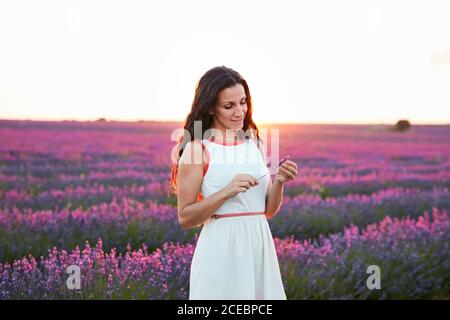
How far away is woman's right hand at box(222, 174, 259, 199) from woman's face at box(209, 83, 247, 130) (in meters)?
0.26

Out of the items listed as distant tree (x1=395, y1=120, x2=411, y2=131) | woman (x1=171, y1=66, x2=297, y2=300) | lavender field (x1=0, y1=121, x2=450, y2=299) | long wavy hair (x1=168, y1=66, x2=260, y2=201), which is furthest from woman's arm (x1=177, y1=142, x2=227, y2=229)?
distant tree (x1=395, y1=120, x2=411, y2=131)

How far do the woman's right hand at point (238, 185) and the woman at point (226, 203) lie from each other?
0.11 ft

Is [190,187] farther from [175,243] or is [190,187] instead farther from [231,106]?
[175,243]

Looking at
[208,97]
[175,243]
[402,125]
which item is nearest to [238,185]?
[208,97]

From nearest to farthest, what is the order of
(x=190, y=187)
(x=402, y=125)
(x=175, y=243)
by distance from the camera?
(x=190, y=187) → (x=175, y=243) → (x=402, y=125)

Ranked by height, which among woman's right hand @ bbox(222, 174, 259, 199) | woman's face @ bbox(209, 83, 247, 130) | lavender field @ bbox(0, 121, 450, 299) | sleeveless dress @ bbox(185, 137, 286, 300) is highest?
woman's face @ bbox(209, 83, 247, 130)

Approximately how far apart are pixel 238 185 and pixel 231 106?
358 mm

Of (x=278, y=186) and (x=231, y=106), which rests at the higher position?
(x=231, y=106)

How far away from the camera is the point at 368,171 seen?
502 inches

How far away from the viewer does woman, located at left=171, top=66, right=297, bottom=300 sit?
90.9 inches

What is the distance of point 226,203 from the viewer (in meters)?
2.34

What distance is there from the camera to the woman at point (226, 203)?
231 centimetres

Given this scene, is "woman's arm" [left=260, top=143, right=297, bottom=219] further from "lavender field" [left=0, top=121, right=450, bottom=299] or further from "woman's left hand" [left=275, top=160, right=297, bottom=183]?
"lavender field" [left=0, top=121, right=450, bottom=299]
